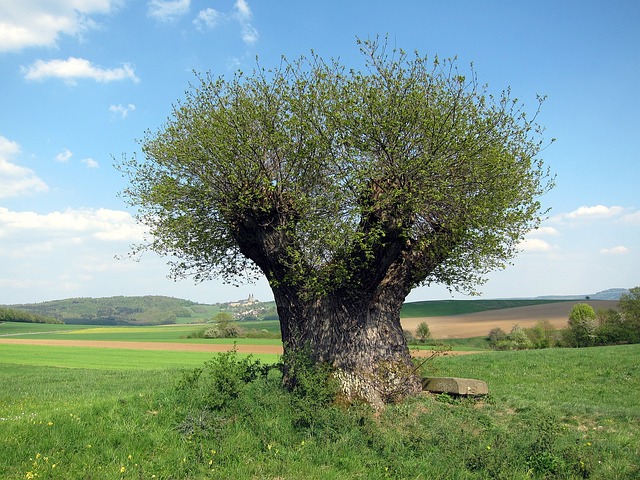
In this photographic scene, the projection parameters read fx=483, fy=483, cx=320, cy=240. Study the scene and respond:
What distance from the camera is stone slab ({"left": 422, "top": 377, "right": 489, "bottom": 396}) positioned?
52.6 feet

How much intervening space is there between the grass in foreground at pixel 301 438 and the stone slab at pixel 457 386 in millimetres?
398

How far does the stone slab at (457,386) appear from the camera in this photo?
1603 cm

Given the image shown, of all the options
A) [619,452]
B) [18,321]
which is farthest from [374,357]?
[18,321]

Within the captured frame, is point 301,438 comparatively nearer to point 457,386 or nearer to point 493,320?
point 457,386

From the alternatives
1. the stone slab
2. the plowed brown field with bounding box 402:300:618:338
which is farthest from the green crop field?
the stone slab

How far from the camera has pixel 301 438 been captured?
40.9 feet

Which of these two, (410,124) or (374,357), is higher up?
(410,124)

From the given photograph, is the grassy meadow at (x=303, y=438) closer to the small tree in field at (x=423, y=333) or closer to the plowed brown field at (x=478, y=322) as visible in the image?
the small tree in field at (x=423, y=333)

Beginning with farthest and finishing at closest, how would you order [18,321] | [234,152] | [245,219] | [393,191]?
[18,321] < [245,219] < [234,152] < [393,191]

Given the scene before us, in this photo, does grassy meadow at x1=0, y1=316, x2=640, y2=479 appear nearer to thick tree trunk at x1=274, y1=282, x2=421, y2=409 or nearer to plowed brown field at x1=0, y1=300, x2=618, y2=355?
thick tree trunk at x1=274, y1=282, x2=421, y2=409

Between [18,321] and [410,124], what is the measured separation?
6090 inches

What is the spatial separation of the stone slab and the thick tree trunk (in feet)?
2.04

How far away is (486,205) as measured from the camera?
48.8 ft

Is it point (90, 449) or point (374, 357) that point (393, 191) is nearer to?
point (374, 357)
